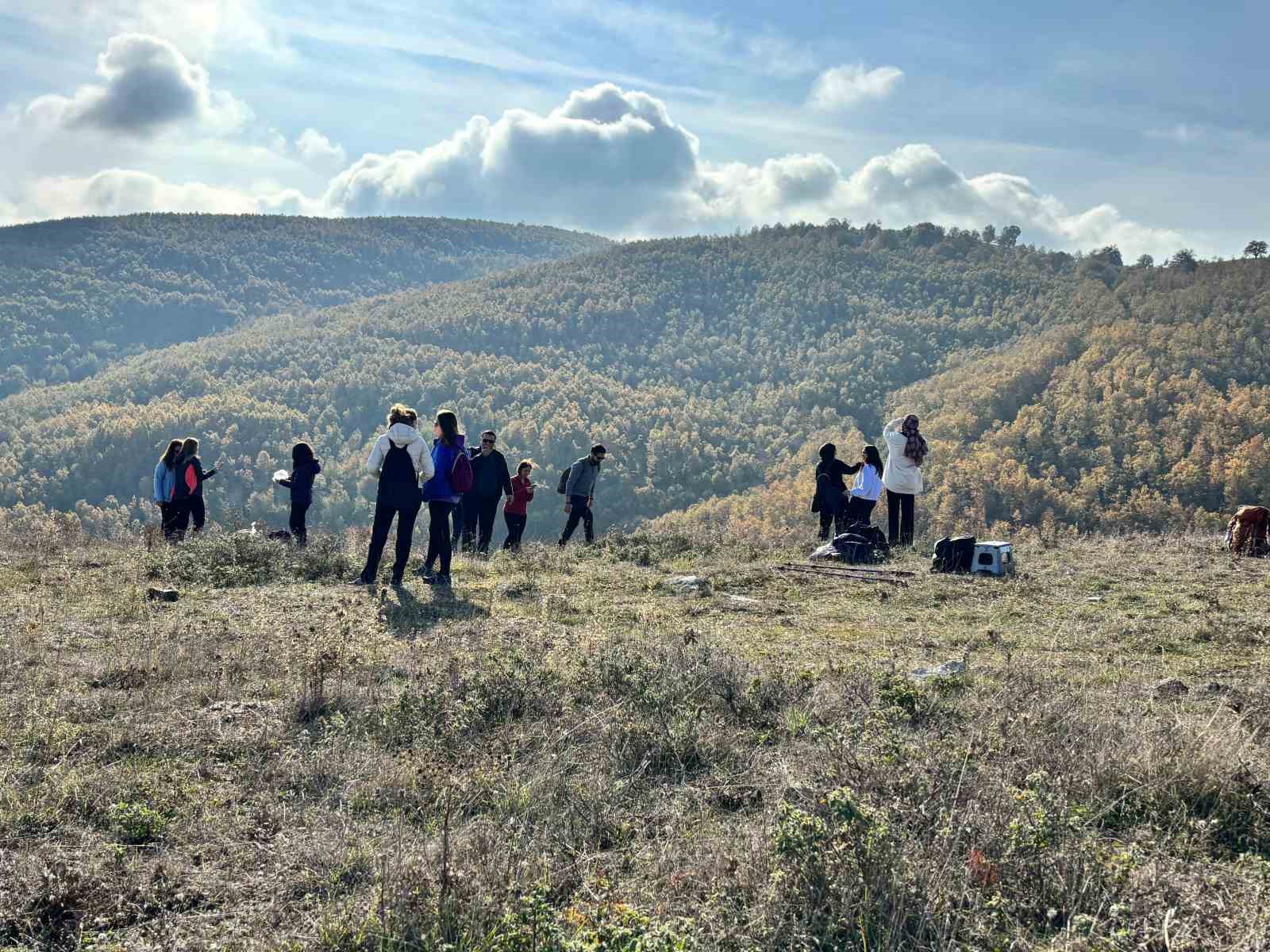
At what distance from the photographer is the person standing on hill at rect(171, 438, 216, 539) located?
12.8 m

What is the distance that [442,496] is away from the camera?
10141 millimetres

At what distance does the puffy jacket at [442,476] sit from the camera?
10109mm

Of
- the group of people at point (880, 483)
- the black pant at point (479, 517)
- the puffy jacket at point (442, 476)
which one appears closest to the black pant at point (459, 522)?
the black pant at point (479, 517)

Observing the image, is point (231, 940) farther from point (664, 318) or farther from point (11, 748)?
point (664, 318)

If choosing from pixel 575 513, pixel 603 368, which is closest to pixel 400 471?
pixel 575 513

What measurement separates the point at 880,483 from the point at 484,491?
213 inches

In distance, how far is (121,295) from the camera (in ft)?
634

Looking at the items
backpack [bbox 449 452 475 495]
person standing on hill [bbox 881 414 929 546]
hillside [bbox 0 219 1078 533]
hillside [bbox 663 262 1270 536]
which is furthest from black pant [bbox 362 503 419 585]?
hillside [bbox 0 219 1078 533]

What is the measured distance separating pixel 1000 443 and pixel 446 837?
65881 millimetres

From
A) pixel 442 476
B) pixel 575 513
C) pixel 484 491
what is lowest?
pixel 575 513

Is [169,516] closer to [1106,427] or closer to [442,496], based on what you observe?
[442,496]

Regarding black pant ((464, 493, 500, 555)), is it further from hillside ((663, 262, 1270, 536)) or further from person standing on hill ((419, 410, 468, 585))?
hillside ((663, 262, 1270, 536))

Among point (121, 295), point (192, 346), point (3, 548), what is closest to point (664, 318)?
point (192, 346)

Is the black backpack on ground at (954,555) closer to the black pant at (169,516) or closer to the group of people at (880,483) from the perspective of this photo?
the group of people at (880,483)
